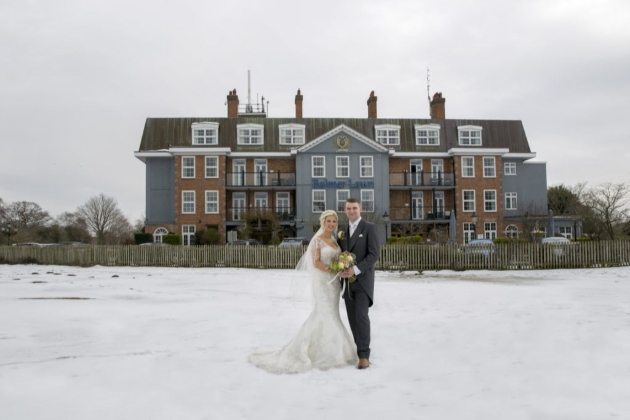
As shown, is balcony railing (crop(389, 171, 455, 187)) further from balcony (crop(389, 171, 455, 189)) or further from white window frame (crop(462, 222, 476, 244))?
white window frame (crop(462, 222, 476, 244))

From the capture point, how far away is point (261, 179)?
37125mm

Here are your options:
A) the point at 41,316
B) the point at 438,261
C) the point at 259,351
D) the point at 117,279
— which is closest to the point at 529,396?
the point at 259,351

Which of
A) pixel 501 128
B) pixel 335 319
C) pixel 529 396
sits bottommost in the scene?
pixel 529 396

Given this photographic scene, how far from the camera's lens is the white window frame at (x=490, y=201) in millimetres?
38031

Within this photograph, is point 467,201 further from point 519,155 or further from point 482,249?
point 482,249

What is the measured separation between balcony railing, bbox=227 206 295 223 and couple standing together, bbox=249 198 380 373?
29.1 meters

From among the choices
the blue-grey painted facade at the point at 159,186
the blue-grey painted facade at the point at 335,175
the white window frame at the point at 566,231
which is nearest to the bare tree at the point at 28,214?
the blue-grey painted facade at the point at 159,186

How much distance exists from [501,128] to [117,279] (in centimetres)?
3329

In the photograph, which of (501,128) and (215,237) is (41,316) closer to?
(215,237)

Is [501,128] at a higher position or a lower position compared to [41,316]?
higher

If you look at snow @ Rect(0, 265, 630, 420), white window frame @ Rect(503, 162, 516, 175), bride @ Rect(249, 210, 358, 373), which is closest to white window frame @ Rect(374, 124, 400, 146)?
white window frame @ Rect(503, 162, 516, 175)

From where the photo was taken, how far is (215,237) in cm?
3412

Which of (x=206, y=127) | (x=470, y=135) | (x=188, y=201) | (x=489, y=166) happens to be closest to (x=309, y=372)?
(x=188, y=201)

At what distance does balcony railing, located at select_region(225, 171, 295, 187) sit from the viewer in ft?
122
